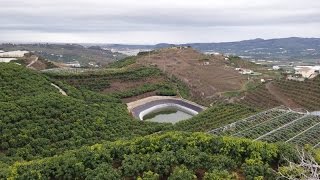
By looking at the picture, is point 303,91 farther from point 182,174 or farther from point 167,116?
point 182,174

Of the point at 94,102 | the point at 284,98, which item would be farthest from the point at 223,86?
the point at 94,102

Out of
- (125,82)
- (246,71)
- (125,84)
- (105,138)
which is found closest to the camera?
(105,138)

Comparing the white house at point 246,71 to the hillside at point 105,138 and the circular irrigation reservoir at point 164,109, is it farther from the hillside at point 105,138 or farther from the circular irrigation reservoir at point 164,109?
the circular irrigation reservoir at point 164,109

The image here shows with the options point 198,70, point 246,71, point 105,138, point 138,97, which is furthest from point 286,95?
point 105,138

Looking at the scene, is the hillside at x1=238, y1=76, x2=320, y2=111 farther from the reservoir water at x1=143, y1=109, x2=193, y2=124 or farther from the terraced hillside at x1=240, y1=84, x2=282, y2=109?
the reservoir water at x1=143, y1=109, x2=193, y2=124

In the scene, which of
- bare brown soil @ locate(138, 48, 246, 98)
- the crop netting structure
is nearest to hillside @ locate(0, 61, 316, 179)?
the crop netting structure

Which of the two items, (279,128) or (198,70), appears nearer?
(279,128)
